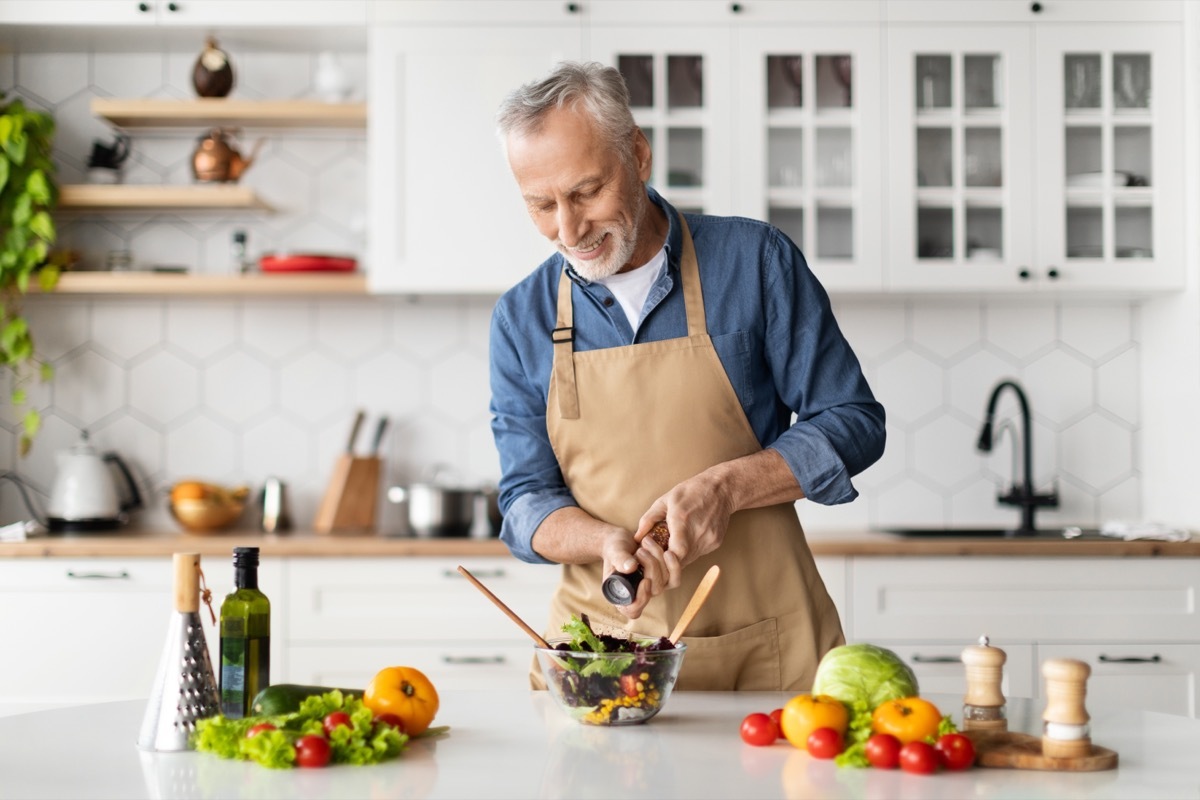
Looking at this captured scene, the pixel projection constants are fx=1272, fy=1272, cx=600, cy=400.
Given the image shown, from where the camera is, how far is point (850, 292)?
11.5ft

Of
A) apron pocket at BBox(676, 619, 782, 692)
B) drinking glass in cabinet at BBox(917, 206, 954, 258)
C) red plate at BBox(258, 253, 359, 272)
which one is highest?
drinking glass in cabinet at BBox(917, 206, 954, 258)

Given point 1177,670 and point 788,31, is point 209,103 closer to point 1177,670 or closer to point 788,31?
point 788,31

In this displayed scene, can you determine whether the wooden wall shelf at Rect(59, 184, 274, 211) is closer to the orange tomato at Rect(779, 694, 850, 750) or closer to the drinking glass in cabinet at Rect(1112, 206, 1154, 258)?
the drinking glass in cabinet at Rect(1112, 206, 1154, 258)

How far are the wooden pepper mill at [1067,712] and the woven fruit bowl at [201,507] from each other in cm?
271

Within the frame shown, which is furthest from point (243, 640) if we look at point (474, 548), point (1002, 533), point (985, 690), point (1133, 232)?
point (1133, 232)

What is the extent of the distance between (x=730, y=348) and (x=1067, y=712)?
2.74ft

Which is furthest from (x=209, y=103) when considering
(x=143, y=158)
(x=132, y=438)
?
(x=132, y=438)

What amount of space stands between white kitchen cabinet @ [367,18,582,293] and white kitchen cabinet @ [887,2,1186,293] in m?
0.98

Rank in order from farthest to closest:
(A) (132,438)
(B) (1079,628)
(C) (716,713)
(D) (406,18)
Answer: (A) (132,438)
(D) (406,18)
(B) (1079,628)
(C) (716,713)

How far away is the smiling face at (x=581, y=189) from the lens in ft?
6.12

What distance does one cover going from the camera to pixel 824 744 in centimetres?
134

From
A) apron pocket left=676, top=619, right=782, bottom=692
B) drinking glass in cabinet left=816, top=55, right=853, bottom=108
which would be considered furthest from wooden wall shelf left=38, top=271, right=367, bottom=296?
apron pocket left=676, top=619, right=782, bottom=692

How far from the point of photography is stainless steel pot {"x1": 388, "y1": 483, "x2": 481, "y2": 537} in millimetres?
3434

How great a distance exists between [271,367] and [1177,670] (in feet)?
8.75
